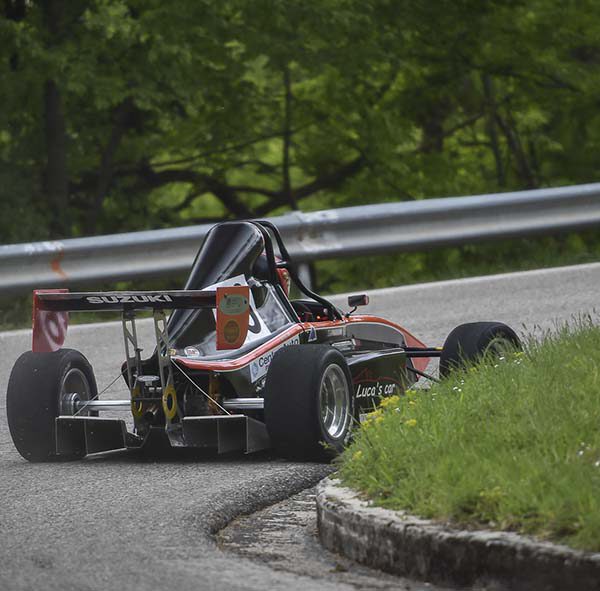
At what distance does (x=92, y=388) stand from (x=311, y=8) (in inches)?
384

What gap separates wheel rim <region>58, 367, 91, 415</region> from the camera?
791 centimetres

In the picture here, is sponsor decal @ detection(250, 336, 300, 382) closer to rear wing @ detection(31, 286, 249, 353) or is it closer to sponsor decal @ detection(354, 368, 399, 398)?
rear wing @ detection(31, 286, 249, 353)

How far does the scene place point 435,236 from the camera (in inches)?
530

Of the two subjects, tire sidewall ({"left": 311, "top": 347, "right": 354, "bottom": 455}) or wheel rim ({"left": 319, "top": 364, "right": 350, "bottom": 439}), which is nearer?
tire sidewall ({"left": 311, "top": 347, "right": 354, "bottom": 455})

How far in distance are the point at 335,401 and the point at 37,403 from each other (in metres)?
1.65

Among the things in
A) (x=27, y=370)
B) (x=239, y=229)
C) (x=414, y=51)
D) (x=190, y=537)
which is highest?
(x=414, y=51)

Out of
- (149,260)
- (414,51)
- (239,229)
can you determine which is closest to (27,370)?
(239,229)

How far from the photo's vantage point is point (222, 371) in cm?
759

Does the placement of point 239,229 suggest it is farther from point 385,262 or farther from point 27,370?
point 385,262

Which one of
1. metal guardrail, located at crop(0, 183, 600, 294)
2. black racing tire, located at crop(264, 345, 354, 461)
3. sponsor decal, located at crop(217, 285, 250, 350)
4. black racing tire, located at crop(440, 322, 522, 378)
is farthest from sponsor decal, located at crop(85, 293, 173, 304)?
metal guardrail, located at crop(0, 183, 600, 294)

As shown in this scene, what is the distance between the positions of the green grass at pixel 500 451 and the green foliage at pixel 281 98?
967 cm

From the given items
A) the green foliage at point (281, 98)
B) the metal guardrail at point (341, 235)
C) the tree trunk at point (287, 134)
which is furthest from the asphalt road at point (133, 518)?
the tree trunk at point (287, 134)

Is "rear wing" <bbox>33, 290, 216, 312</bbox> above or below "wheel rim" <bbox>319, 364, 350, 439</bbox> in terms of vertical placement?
above

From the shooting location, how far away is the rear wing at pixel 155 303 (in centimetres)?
720
